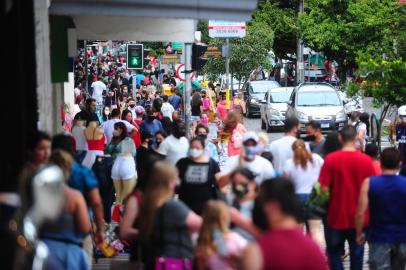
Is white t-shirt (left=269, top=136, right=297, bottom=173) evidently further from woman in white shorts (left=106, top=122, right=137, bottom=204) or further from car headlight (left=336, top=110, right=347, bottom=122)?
car headlight (left=336, top=110, right=347, bottom=122)

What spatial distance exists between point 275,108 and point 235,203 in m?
28.4

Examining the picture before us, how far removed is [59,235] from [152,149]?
6.93m

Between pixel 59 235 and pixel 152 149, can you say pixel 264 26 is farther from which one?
pixel 59 235

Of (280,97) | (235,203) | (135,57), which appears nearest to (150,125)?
(235,203)

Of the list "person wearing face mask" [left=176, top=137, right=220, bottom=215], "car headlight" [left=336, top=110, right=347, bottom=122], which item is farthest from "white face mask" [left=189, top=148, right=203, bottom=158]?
"car headlight" [left=336, top=110, right=347, bottom=122]

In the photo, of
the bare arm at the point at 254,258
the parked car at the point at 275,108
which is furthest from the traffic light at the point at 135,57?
the bare arm at the point at 254,258

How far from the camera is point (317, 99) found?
35.0m

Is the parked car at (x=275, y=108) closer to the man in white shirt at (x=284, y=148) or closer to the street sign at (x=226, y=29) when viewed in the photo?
the street sign at (x=226, y=29)

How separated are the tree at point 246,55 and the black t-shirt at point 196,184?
116 ft

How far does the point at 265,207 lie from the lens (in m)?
6.47

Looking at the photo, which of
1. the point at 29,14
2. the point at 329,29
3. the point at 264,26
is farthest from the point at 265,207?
the point at 264,26

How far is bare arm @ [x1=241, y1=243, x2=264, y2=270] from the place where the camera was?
20.3ft

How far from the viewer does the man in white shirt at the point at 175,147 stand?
14.2 m

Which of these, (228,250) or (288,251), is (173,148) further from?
(288,251)
